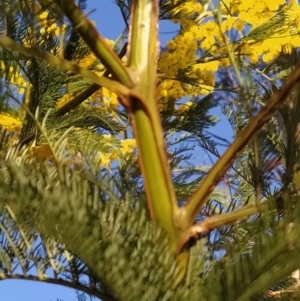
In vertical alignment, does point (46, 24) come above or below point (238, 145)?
above

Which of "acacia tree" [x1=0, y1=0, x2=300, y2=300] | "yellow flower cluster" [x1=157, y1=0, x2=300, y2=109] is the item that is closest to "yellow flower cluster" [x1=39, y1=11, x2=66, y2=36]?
"acacia tree" [x1=0, y1=0, x2=300, y2=300]

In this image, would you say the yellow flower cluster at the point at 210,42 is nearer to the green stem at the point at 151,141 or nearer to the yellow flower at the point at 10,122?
the yellow flower at the point at 10,122

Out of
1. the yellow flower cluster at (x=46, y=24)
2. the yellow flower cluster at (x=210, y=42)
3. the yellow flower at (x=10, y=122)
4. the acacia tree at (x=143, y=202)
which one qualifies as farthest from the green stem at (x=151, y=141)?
the yellow flower cluster at (x=210, y=42)

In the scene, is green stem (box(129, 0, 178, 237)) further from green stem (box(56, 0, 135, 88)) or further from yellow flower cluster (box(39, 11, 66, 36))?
yellow flower cluster (box(39, 11, 66, 36))

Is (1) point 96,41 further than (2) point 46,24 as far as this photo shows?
No

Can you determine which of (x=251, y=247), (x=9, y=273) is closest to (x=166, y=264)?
(x=251, y=247)

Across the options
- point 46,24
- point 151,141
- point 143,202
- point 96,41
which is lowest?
point 143,202

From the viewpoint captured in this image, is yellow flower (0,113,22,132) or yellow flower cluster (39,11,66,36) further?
yellow flower (0,113,22,132)

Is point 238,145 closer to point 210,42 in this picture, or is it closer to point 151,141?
point 151,141

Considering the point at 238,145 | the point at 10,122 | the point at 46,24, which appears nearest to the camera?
the point at 238,145

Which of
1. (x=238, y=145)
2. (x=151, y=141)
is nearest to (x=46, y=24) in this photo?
(x=151, y=141)

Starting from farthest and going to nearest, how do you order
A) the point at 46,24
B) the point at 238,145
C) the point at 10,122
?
the point at 10,122
the point at 46,24
the point at 238,145
